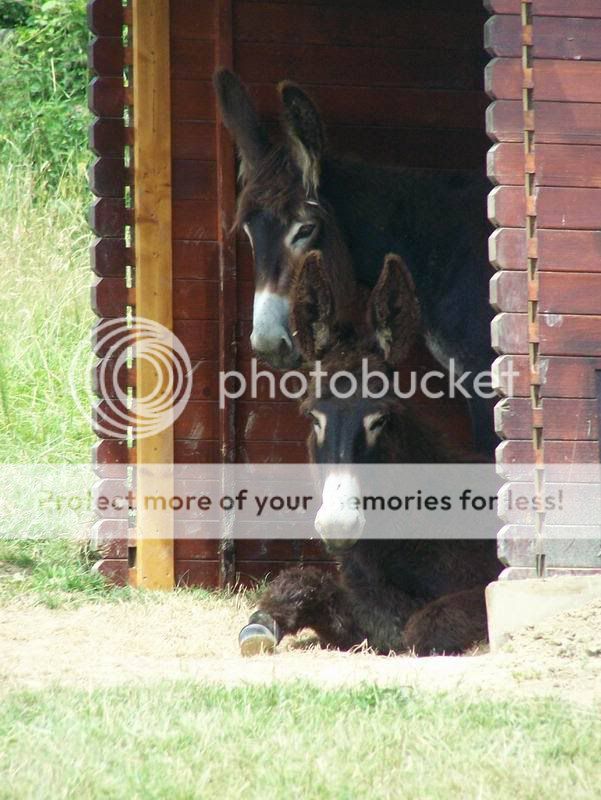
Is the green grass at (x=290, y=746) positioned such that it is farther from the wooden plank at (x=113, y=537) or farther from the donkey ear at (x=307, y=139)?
the donkey ear at (x=307, y=139)

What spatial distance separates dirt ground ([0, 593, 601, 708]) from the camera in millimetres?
4164

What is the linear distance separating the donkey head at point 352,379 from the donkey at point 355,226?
1.39 ft

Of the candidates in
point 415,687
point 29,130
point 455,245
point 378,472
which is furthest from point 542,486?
point 29,130

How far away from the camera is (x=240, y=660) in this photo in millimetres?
4824

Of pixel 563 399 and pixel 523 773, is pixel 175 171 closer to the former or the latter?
pixel 563 399

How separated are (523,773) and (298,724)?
0.71m

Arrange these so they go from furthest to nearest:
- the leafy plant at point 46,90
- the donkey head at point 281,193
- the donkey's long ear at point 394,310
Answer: the leafy plant at point 46,90 → the donkey head at point 281,193 → the donkey's long ear at point 394,310

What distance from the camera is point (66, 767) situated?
126 inches

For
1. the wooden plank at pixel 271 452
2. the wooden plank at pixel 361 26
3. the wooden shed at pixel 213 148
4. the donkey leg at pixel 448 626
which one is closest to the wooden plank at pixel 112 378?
the wooden shed at pixel 213 148

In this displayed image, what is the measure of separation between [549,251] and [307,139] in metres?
1.80

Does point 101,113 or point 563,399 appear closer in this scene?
point 563,399

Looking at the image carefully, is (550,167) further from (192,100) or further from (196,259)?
(192,100)

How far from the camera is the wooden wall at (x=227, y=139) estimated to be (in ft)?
22.2

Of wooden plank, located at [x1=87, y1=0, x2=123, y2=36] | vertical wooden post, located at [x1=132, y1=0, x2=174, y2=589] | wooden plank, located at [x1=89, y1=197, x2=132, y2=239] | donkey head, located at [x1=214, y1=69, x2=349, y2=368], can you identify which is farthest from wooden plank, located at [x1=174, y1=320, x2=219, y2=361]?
wooden plank, located at [x1=87, y1=0, x2=123, y2=36]
